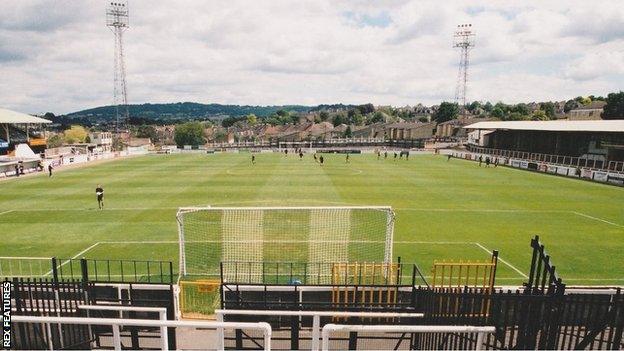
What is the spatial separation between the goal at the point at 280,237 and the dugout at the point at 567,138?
38.8 m

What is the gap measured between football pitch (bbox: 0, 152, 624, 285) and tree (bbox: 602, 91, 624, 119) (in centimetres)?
6555

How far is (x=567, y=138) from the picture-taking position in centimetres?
5531

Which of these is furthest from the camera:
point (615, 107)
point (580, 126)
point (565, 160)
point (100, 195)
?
point (615, 107)

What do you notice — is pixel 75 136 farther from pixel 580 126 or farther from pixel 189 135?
pixel 580 126

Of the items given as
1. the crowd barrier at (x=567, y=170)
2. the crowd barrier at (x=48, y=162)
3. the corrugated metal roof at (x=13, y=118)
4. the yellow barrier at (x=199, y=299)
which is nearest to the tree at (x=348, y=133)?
the crowd barrier at (x=567, y=170)

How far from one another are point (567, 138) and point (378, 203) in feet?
137

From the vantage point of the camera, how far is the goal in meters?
15.8

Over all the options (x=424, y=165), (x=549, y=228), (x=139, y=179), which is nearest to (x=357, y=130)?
(x=424, y=165)

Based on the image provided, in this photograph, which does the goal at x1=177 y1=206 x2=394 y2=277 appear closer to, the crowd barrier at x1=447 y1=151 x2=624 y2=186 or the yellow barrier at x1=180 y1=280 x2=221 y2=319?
the yellow barrier at x1=180 y1=280 x2=221 y2=319

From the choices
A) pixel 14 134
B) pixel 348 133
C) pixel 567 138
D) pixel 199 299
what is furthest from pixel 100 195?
pixel 348 133

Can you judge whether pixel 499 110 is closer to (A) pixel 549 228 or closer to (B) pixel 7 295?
(A) pixel 549 228

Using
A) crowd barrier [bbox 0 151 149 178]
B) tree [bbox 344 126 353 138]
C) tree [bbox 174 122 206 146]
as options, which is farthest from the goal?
tree [bbox 344 126 353 138]

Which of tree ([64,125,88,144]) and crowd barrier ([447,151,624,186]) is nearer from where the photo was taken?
crowd barrier ([447,151,624,186])

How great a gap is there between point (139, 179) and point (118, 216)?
55.0 ft
